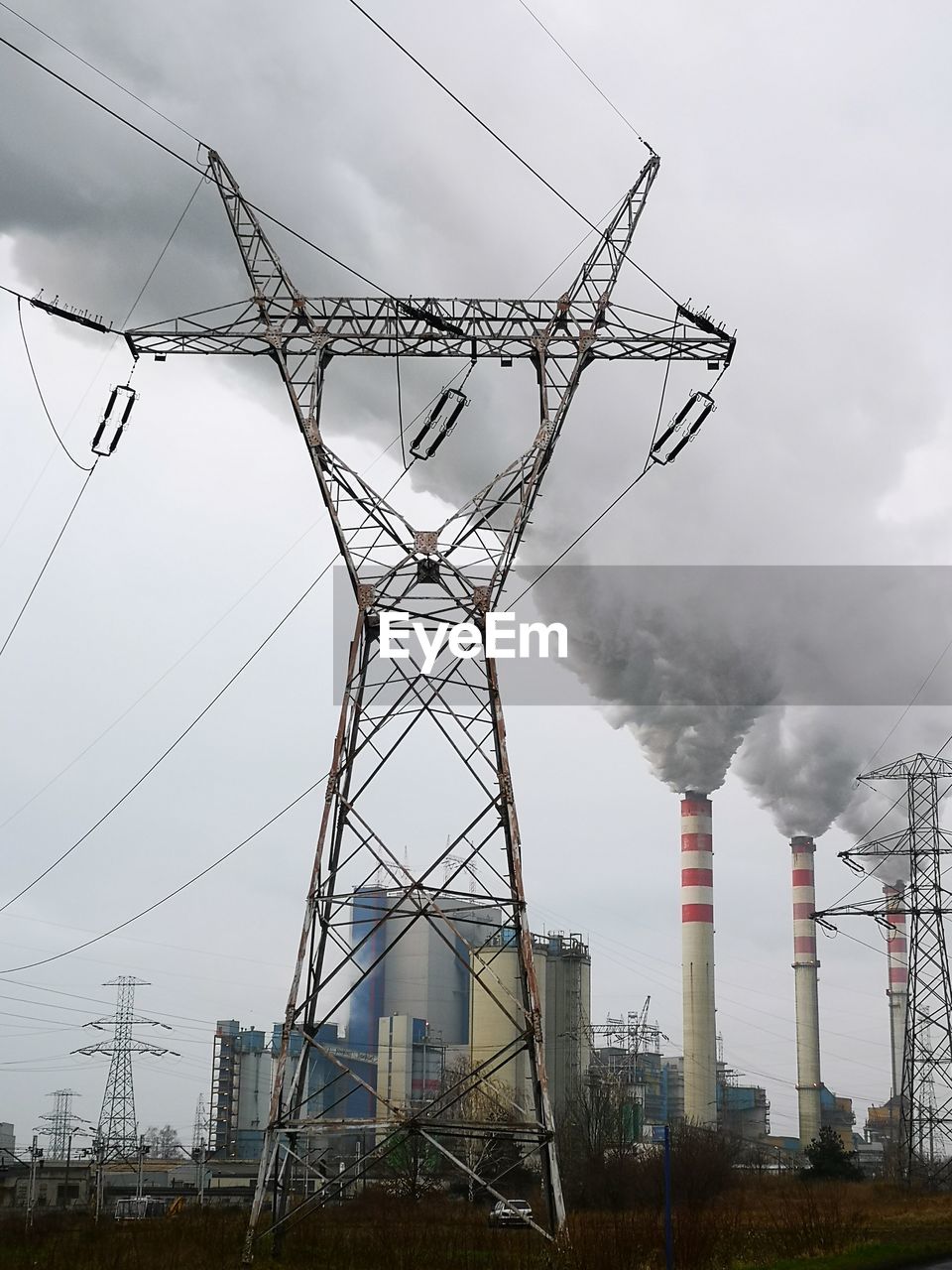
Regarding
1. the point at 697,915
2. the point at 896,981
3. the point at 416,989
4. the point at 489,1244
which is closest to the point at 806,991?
the point at 896,981

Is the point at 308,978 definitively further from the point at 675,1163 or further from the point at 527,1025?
the point at 675,1163

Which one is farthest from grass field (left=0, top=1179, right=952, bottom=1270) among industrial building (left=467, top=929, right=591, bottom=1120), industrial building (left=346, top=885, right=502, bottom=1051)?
industrial building (left=346, top=885, right=502, bottom=1051)

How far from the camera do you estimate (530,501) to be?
68.2 ft

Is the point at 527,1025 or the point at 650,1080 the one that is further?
the point at 650,1080

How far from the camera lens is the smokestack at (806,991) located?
284 feet

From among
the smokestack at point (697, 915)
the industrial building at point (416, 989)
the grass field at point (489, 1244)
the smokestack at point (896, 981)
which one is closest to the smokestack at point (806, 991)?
the smokestack at point (896, 981)

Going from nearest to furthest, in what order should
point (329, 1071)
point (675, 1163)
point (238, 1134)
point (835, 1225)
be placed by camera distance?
point (835, 1225) < point (675, 1163) < point (329, 1071) < point (238, 1134)

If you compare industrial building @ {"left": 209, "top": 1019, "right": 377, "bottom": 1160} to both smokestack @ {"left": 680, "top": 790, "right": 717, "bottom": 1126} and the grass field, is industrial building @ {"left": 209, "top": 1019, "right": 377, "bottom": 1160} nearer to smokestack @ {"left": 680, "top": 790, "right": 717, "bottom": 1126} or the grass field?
smokestack @ {"left": 680, "top": 790, "right": 717, "bottom": 1126}

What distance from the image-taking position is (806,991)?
8769cm

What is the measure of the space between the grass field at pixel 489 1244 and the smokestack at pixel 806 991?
55.3 metres

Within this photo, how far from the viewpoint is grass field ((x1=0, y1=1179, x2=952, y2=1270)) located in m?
18.5

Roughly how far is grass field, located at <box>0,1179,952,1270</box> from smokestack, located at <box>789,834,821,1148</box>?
181 ft

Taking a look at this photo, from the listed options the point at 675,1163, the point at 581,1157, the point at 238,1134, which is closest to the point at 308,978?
the point at 675,1163

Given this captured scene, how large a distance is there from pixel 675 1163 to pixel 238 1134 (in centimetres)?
6733
